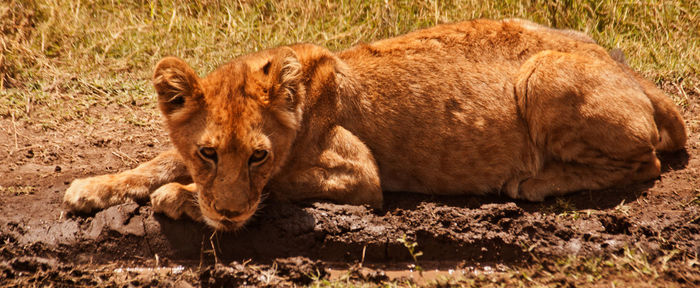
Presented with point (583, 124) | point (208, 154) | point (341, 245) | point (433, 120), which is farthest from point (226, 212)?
point (583, 124)

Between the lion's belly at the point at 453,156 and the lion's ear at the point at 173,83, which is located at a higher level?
the lion's ear at the point at 173,83

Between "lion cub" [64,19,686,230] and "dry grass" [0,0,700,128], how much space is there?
231 cm

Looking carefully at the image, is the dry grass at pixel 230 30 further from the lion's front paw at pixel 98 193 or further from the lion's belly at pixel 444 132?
the lion's belly at pixel 444 132

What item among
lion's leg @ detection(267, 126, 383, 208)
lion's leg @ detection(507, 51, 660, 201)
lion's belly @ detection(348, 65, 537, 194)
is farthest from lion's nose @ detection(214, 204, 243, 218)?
lion's leg @ detection(507, 51, 660, 201)

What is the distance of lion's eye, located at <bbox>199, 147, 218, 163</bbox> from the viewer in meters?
4.21

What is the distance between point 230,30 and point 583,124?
446 centimetres

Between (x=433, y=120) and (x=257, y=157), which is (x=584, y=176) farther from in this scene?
(x=257, y=157)

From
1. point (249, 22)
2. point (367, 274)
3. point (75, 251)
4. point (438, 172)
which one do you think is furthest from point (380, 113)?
point (249, 22)

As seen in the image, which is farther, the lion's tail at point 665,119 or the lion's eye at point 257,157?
the lion's tail at point 665,119

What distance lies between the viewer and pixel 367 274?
4.36 metres

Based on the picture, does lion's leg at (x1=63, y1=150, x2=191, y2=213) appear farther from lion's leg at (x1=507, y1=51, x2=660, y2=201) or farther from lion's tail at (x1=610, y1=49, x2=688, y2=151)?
lion's tail at (x1=610, y1=49, x2=688, y2=151)

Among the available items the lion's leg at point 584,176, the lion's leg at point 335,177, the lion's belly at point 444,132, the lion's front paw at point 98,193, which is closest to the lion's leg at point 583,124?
the lion's leg at point 584,176

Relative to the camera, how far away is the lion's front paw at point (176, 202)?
4477 millimetres

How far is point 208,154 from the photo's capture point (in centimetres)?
422
